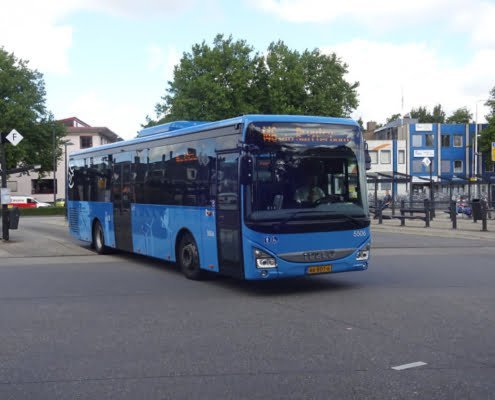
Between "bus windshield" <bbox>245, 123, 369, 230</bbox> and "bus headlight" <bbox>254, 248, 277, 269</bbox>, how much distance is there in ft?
1.43

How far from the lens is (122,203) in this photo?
15.0 meters

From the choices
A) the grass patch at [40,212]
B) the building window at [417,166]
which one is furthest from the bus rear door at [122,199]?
the building window at [417,166]

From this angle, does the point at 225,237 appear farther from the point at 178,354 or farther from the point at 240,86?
the point at 240,86

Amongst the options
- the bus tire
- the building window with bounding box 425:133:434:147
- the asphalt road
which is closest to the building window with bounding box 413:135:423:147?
the building window with bounding box 425:133:434:147

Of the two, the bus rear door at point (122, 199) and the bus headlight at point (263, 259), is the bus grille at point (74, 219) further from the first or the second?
the bus headlight at point (263, 259)

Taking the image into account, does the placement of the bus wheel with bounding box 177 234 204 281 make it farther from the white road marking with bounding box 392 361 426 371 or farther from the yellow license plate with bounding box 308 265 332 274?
the white road marking with bounding box 392 361 426 371

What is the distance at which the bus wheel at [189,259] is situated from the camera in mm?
11680

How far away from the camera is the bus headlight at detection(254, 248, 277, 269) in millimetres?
9758

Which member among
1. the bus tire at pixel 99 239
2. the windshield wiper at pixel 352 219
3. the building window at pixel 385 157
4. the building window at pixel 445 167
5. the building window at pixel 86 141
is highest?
the building window at pixel 86 141

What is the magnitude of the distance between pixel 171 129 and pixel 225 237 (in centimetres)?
377

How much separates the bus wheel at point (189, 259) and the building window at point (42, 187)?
78566mm

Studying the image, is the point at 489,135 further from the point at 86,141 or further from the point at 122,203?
the point at 122,203

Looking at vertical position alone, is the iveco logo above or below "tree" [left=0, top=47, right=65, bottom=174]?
below

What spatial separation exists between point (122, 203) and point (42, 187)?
251 ft
